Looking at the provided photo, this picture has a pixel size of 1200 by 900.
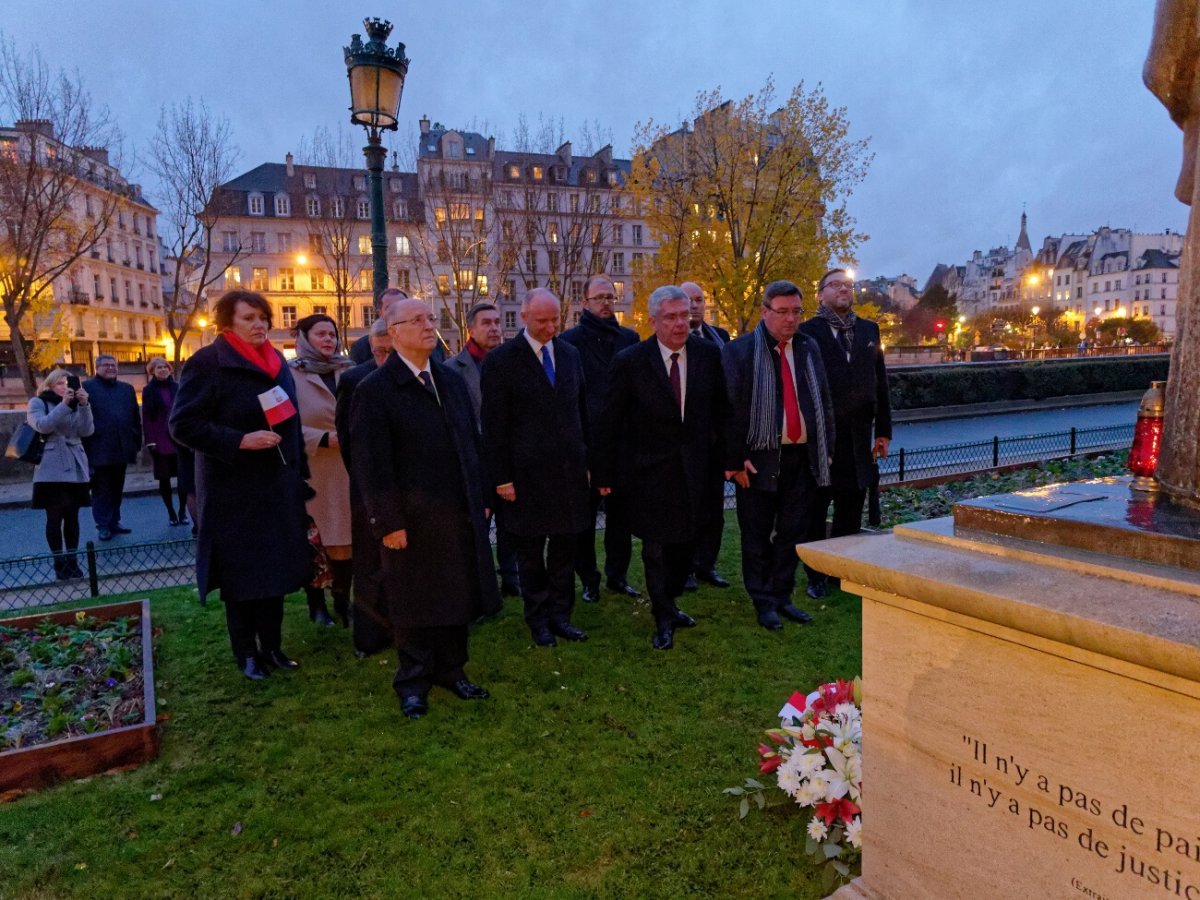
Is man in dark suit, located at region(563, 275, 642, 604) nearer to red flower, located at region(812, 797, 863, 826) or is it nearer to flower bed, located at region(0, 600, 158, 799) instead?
flower bed, located at region(0, 600, 158, 799)

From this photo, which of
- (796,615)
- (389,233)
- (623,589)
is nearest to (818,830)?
(796,615)

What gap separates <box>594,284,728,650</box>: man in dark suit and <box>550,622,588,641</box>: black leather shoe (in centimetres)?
51

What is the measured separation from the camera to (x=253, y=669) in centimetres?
494

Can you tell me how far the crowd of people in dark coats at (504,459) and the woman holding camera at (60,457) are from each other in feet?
10.6

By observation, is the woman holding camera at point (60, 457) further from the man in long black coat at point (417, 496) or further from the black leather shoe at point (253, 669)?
the man in long black coat at point (417, 496)

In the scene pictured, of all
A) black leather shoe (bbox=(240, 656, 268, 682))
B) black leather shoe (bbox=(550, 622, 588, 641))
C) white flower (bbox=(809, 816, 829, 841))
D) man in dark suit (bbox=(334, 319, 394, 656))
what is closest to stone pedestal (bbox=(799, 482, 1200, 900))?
white flower (bbox=(809, 816, 829, 841))

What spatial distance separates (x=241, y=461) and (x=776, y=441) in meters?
3.41

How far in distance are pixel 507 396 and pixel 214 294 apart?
51.9 metres

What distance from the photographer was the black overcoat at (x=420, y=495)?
4.29 meters

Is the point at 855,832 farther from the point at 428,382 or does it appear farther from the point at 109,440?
the point at 109,440

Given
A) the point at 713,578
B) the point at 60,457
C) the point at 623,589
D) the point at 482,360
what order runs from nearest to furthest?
the point at 482,360
the point at 623,589
the point at 713,578
the point at 60,457

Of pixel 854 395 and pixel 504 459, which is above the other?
pixel 854 395

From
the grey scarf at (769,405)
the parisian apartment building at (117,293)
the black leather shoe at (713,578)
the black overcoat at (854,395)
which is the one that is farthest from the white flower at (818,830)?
the parisian apartment building at (117,293)

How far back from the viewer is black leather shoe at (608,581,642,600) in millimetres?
6516
